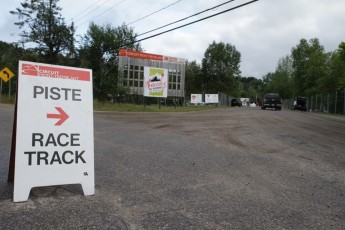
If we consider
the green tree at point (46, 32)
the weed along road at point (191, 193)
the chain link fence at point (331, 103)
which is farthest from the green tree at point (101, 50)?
the weed along road at point (191, 193)

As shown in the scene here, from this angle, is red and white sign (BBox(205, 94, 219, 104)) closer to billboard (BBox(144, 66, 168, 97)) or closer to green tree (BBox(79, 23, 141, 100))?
green tree (BBox(79, 23, 141, 100))

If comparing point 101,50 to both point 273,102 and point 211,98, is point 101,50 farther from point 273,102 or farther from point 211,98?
Result: point 273,102

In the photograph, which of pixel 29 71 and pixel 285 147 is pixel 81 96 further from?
pixel 285 147

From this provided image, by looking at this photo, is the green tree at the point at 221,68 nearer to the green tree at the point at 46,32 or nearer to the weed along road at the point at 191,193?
the green tree at the point at 46,32

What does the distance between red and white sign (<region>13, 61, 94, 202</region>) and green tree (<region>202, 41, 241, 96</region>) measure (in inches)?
3612

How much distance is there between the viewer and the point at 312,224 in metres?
4.09

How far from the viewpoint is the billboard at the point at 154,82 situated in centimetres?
3397

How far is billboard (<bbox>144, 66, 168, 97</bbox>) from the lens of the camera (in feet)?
111

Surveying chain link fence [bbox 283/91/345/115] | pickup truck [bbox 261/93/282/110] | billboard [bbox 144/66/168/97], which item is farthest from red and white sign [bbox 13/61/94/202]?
chain link fence [bbox 283/91/345/115]

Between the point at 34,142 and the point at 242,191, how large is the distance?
300 centimetres

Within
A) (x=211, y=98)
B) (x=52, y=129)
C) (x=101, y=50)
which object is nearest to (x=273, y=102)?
(x=211, y=98)

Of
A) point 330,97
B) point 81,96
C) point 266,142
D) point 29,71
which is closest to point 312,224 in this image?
point 81,96

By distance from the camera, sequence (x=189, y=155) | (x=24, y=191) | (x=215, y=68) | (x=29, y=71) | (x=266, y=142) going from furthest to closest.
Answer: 1. (x=215, y=68)
2. (x=266, y=142)
3. (x=189, y=155)
4. (x=29, y=71)
5. (x=24, y=191)

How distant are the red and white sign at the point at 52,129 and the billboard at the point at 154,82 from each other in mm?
28878
